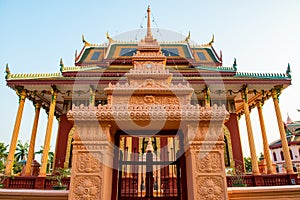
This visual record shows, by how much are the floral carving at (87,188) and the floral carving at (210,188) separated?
2.10 metres

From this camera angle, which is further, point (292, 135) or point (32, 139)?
point (292, 135)

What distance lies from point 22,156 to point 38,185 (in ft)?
141

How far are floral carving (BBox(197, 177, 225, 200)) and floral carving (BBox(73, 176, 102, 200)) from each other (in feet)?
6.90

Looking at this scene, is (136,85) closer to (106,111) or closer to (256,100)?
(106,111)

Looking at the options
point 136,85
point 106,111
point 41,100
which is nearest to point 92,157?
point 106,111

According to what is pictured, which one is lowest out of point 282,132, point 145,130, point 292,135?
point 145,130

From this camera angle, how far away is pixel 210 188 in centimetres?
444

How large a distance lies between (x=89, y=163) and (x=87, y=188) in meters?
0.50

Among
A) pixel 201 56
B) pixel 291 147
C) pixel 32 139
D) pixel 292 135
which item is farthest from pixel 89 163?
pixel 292 135

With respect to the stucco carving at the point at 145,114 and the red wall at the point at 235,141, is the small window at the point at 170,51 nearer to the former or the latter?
the red wall at the point at 235,141

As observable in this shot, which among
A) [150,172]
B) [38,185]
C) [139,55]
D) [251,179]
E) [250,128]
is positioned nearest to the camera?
[150,172]

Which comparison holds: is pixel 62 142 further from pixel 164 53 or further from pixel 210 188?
pixel 210 188

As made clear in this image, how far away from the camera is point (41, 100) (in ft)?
49.8

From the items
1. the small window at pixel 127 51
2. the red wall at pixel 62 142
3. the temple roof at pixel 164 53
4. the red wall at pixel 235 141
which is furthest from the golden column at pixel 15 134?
the red wall at pixel 235 141
